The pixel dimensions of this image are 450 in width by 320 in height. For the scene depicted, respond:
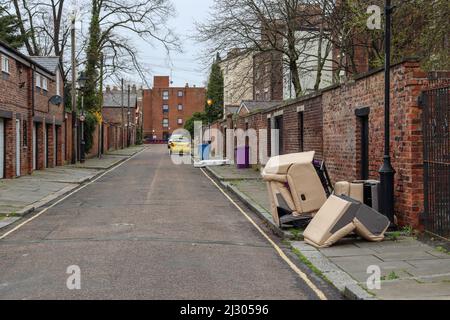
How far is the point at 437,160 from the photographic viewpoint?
9.10m

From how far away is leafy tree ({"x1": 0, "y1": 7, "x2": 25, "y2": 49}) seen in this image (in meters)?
39.4

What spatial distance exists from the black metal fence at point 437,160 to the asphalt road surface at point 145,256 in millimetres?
2761

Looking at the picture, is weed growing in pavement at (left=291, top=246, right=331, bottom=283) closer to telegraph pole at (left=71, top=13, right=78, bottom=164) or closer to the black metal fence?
the black metal fence

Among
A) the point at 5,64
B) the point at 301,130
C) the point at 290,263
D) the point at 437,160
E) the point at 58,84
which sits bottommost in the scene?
the point at 290,263

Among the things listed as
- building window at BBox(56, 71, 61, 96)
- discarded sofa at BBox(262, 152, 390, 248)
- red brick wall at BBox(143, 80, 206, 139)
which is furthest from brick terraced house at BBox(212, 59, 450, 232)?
red brick wall at BBox(143, 80, 206, 139)

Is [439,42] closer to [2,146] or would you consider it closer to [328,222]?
[328,222]

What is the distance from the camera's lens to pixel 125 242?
9305 mm

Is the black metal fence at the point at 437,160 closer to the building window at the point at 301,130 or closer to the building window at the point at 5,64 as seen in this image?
the building window at the point at 301,130

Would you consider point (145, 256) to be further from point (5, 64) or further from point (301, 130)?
point (5, 64)

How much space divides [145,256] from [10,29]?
36851mm

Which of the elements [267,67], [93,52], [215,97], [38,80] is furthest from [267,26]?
[215,97]

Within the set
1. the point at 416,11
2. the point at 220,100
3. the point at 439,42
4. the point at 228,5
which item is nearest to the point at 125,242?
the point at 439,42

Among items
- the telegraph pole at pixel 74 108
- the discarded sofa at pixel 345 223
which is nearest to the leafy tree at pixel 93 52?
the telegraph pole at pixel 74 108

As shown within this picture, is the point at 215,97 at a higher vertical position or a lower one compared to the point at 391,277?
higher
